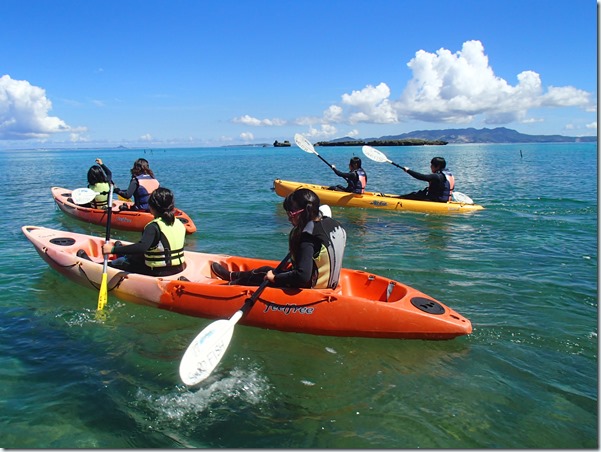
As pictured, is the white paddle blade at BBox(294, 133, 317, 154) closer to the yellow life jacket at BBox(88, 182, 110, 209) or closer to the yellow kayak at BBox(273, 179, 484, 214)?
the yellow kayak at BBox(273, 179, 484, 214)

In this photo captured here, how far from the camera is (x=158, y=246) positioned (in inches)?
238

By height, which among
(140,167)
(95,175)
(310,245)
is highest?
(140,167)

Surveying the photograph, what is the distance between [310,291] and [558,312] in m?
3.57

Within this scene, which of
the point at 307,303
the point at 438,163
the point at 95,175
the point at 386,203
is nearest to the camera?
the point at 307,303

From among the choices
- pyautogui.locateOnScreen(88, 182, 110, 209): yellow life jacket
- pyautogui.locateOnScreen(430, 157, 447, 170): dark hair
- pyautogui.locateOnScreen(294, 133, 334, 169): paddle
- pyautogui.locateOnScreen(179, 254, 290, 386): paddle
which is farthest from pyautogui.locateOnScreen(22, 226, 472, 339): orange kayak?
pyautogui.locateOnScreen(294, 133, 334, 169): paddle

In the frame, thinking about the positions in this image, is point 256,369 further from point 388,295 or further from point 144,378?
point 388,295

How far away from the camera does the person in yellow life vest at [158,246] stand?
5.72 m

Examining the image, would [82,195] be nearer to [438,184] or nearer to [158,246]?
[158,246]

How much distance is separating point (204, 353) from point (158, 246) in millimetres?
2342

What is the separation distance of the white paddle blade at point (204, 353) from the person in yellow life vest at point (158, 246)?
1.86m

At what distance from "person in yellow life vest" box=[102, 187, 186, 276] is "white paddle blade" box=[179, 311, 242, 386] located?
6.09ft

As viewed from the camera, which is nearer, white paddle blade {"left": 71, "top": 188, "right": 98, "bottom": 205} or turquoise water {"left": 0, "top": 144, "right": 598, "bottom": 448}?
turquoise water {"left": 0, "top": 144, "right": 598, "bottom": 448}

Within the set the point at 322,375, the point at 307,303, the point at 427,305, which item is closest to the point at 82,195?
the point at 307,303

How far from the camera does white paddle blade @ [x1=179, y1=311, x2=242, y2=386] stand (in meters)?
3.95
